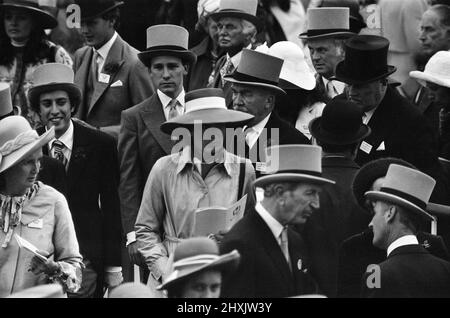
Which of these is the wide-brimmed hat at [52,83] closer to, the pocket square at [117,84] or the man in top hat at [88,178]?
the man in top hat at [88,178]

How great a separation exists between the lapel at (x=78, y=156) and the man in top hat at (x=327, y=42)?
2316 mm

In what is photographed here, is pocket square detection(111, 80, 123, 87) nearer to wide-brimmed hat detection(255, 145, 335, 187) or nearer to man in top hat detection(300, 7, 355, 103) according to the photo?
man in top hat detection(300, 7, 355, 103)

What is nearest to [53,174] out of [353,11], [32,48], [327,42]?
[32,48]

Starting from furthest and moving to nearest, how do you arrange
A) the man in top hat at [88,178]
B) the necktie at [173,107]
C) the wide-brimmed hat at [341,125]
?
the necktie at [173,107]
the man in top hat at [88,178]
the wide-brimmed hat at [341,125]

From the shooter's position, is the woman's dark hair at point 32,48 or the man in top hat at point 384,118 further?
the woman's dark hair at point 32,48

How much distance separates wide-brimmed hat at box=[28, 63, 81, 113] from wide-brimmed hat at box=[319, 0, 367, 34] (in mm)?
3088

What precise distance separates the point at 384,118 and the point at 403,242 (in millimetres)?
2568

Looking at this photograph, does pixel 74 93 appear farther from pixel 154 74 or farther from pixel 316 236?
pixel 316 236

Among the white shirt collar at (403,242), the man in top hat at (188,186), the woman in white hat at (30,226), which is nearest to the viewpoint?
the white shirt collar at (403,242)

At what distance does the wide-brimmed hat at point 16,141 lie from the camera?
9203 mm

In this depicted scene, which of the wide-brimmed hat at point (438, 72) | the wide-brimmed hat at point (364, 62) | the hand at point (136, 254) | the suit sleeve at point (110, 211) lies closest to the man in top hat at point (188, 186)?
the hand at point (136, 254)

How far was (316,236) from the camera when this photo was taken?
30.3 feet

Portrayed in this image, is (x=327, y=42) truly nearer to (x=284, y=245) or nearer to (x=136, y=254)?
(x=136, y=254)
